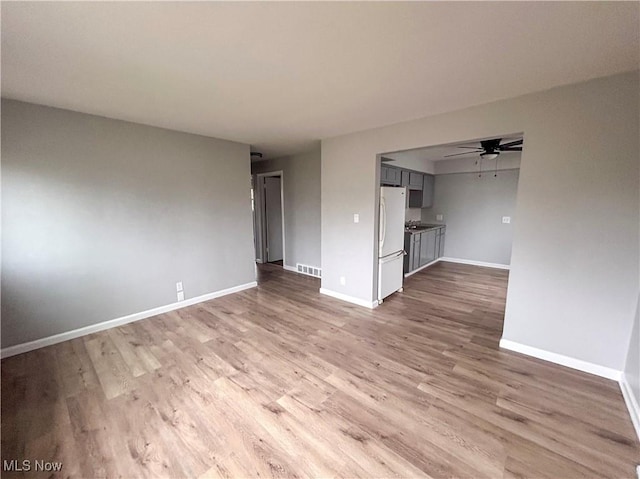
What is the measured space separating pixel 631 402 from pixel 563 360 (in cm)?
52

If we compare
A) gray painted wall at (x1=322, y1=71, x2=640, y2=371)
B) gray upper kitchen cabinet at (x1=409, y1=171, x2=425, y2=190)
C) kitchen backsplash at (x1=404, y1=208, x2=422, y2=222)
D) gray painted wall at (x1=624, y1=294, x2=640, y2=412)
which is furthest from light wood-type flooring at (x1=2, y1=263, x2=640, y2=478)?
kitchen backsplash at (x1=404, y1=208, x2=422, y2=222)

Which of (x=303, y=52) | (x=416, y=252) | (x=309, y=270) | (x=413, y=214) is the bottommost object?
(x=309, y=270)

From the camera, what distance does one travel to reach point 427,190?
253 inches

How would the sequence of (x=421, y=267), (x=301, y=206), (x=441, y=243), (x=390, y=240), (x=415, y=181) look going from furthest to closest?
(x=441, y=243)
(x=421, y=267)
(x=415, y=181)
(x=301, y=206)
(x=390, y=240)

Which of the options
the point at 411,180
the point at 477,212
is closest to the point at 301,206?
the point at 411,180

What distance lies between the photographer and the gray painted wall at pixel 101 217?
250 centimetres

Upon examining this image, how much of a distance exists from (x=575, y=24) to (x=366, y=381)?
2.73m

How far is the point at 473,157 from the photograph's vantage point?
19.2 ft

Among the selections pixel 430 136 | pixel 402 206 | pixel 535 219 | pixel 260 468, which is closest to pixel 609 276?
pixel 535 219

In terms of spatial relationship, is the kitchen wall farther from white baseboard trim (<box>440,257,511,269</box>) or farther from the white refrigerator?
white baseboard trim (<box>440,257,511,269</box>)

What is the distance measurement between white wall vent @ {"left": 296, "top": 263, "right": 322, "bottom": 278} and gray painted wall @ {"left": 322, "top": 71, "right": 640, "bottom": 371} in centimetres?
330

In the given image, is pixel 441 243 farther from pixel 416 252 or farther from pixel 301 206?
pixel 301 206

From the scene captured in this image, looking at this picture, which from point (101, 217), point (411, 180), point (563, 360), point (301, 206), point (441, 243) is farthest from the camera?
point (441, 243)

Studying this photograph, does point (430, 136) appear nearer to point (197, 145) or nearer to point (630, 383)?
point (630, 383)
